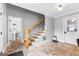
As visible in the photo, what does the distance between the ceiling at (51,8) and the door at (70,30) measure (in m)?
0.12

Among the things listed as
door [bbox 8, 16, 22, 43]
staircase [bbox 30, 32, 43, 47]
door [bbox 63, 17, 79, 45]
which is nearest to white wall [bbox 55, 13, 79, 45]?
door [bbox 63, 17, 79, 45]

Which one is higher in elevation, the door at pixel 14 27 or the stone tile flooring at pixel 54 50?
the door at pixel 14 27

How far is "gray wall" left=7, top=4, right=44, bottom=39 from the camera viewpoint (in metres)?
1.32

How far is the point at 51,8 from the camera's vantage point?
138 centimetres

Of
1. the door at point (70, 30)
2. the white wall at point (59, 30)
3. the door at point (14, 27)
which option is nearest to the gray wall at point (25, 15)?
the door at point (14, 27)

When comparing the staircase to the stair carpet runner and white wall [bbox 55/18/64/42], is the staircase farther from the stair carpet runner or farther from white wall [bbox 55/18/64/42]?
white wall [bbox 55/18/64/42]

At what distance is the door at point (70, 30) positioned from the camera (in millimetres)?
1349

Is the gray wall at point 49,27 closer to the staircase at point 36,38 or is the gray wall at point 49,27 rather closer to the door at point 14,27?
the staircase at point 36,38

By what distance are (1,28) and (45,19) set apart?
68 centimetres

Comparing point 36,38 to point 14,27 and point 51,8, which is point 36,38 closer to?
point 14,27

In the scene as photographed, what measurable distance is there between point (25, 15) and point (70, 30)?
734 mm

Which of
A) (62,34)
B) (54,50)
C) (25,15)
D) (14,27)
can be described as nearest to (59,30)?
(62,34)

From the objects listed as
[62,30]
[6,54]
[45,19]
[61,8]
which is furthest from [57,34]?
[6,54]

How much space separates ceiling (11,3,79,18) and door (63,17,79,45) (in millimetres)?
119
